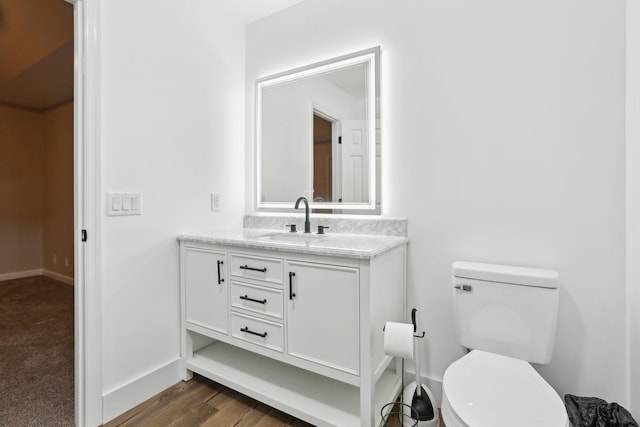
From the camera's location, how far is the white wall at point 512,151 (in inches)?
51.4

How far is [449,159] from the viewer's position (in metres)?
1.62

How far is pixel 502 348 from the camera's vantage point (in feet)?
4.33

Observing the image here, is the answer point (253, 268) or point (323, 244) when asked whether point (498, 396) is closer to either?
point (323, 244)

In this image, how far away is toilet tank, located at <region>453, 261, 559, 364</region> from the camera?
4.12 feet

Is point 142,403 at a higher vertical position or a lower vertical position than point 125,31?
lower

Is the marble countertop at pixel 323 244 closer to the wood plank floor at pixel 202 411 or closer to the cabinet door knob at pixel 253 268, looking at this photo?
the cabinet door knob at pixel 253 268

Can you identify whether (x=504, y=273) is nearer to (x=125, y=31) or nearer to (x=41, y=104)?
(x=125, y=31)

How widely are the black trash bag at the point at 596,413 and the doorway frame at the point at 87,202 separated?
2084 millimetres

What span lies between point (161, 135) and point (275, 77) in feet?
3.01

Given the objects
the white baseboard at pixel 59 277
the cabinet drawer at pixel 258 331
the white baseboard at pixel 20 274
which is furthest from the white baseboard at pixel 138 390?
the white baseboard at pixel 20 274

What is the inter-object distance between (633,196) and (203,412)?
2127 millimetres

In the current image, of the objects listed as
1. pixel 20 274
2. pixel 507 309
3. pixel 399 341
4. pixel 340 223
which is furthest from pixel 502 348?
pixel 20 274

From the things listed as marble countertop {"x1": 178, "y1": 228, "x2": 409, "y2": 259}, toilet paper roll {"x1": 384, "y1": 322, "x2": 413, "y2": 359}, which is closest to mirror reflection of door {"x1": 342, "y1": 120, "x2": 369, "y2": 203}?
marble countertop {"x1": 178, "y1": 228, "x2": 409, "y2": 259}

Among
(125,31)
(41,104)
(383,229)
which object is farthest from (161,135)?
(41,104)
